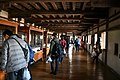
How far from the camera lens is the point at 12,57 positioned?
5496mm

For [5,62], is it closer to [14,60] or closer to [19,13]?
[14,60]

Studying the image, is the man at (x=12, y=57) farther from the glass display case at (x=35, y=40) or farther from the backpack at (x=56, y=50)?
the glass display case at (x=35, y=40)

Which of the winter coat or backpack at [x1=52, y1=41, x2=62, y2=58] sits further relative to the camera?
backpack at [x1=52, y1=41, x2=62, y2=58]

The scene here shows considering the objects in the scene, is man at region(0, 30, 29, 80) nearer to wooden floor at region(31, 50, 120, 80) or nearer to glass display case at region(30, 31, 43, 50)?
wooden floor at region(31, 50, 120, 80)

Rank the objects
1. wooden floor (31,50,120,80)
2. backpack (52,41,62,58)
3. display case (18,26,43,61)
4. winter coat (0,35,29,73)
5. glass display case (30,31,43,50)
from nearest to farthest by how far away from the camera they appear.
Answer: winter coat (0,35,29,73) → wooden floor (31,50,120,80) → backpack (52,41,62,58) → display case (18,26,43,61) → glass display case (30,31,43,50)

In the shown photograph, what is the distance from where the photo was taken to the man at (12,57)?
536 centimetres

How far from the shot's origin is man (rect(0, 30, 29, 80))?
17.6 feet

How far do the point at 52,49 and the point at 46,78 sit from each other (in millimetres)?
1343

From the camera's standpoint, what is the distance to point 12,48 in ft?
18.1

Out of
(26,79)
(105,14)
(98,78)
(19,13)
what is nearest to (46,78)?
(98,78)

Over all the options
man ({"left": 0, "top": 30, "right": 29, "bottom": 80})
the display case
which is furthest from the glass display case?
man ({"left": 0, "top": 30, "right": 29, "bottom": 80})

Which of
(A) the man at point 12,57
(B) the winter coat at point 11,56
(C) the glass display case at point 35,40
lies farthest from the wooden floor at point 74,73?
(C) the glass display case at point 35,40

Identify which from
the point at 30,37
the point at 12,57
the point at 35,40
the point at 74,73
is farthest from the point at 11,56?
the point at 35,40

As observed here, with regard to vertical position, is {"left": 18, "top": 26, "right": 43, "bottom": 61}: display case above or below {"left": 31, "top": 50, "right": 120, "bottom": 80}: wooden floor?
above
